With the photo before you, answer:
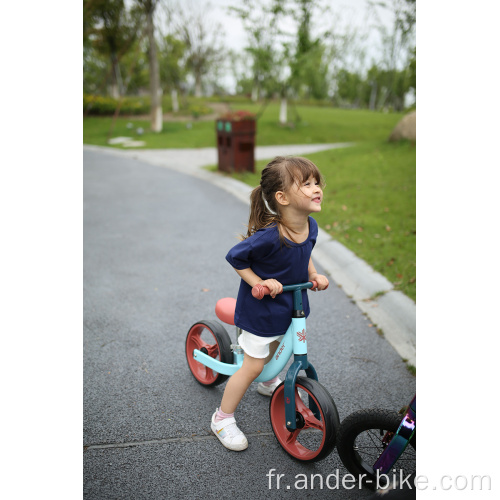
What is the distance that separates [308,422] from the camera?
7.55 feet

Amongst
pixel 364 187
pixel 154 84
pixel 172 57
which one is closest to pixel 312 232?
pixel 364 187

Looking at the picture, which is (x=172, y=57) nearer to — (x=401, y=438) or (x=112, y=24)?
(x=112, y=24)

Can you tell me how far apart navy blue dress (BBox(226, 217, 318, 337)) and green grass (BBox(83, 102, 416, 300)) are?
2.10 m

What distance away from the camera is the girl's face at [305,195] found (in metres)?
2.12

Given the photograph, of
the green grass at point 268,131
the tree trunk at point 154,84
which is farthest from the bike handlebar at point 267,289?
the tree trunk at point 154,84

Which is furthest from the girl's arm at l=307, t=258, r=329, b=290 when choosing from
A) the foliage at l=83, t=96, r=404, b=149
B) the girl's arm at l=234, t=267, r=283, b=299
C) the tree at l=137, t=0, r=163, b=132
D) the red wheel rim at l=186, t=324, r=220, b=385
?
the tree at l=137, t=0, r=163, b=132

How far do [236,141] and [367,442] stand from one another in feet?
28.5

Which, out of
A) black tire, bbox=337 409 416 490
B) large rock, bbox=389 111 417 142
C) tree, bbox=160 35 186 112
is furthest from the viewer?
tree, bbox=160 35 186 112

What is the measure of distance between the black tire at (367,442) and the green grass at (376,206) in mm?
1990

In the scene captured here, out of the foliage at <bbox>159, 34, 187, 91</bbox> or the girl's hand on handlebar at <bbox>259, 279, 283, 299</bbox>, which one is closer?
the girl's hand on handlebar at <bbox>259, 279, 283, 299</bbox>

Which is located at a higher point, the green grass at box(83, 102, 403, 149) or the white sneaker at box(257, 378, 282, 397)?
the green grass at box(83, 102, 403, 149)

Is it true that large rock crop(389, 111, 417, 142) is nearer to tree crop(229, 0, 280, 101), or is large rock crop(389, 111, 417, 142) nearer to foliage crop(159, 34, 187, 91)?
tree crop(229, 0, 280, 101)

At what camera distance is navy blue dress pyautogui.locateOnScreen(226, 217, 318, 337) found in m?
2.18
